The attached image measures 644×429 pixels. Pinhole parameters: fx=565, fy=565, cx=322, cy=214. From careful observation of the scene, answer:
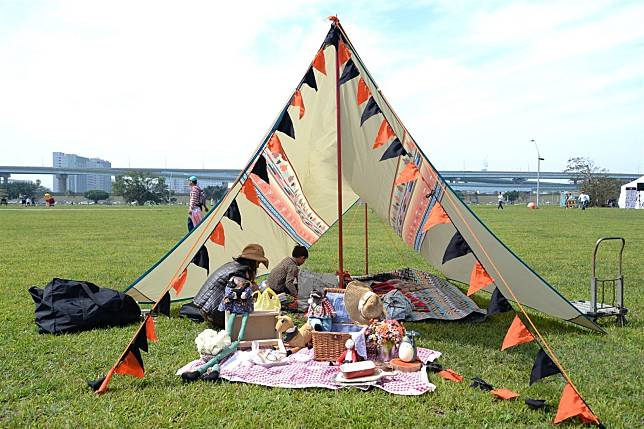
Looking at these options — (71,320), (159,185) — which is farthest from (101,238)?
(159,185)

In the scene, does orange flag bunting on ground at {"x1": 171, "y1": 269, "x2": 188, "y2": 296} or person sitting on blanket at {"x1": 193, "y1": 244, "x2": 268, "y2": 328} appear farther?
orange flag bunting on ground at {"x1": 171, "y1": 269, "x2": 188, "y2": 296}

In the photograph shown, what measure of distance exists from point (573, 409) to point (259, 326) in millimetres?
2429

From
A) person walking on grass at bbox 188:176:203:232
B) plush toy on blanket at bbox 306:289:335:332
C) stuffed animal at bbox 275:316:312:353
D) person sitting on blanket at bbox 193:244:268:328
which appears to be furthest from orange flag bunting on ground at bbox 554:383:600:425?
person walking on grass at bbox 188:176:203:232

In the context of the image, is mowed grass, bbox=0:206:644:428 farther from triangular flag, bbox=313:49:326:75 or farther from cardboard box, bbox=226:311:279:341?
triangular flag, bbox=313:49:326:75

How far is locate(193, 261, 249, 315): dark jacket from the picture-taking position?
501 centimetres

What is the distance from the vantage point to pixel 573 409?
311cm

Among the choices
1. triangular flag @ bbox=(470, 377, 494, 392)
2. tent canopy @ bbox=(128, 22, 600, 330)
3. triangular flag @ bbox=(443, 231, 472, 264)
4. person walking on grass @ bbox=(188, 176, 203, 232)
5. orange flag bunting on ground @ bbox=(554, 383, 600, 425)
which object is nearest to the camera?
orange flag bunting on ground @ bbox=(554, 383, 600, 425)

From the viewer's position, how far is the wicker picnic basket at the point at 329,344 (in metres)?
4.15

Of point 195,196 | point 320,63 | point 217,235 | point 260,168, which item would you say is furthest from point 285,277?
point 195,196

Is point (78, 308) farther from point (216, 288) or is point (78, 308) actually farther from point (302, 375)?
point (302, 375)

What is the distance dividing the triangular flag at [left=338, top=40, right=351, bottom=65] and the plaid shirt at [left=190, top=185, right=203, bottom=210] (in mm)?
5323

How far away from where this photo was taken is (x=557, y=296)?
5027 millimetres

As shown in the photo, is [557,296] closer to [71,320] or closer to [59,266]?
[71,320]

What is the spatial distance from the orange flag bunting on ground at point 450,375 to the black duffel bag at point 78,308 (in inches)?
119
